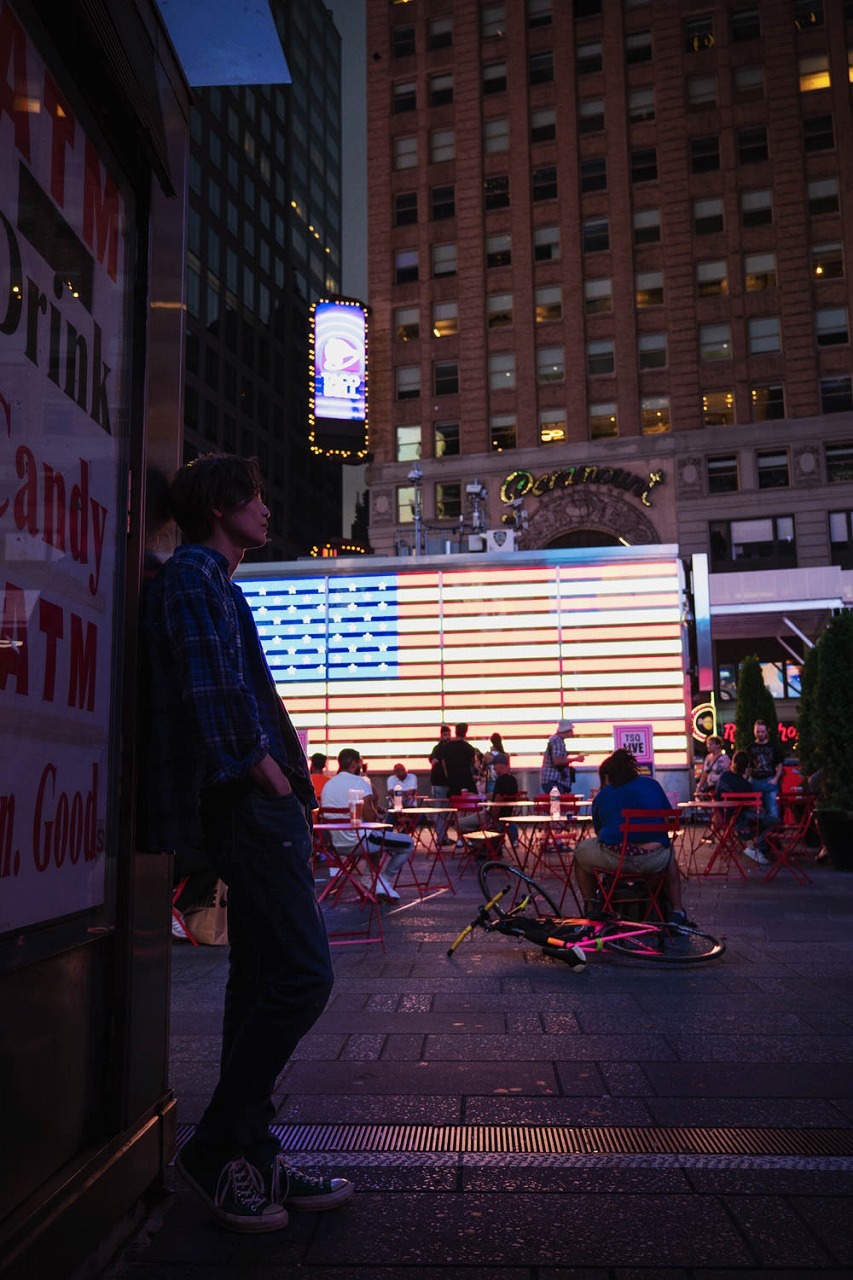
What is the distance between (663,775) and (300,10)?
8205 centimetres

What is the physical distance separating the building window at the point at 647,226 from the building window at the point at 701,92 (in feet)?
15.6

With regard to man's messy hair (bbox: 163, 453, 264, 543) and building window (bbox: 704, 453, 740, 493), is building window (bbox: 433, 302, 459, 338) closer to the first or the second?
building window (bbox: 704, 453, 740, 493)

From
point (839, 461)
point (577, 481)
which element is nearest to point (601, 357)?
point (577, 481)

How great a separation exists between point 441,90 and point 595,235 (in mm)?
10714

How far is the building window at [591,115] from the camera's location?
1662 inches

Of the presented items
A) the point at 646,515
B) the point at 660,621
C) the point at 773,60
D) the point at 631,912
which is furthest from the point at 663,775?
the point at 773,60

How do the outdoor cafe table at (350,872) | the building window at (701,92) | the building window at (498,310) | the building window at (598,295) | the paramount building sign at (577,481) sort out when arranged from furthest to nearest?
the building window at (498,310) < the building window at (701,92) < the building window at (598,295) < the paramount building sign at (577,481) < the outdoor cafe table at (350,872)

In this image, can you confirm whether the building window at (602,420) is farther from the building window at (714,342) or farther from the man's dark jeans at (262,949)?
the man's dark jeans at (262,949)

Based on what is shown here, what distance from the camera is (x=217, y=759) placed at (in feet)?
8.42

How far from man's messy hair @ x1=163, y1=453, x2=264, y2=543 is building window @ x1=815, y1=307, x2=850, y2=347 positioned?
A: 3980 cm

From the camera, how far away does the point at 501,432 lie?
41000mm

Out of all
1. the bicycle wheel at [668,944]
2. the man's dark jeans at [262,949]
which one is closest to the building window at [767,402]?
the bicycle wheel at [668,944]

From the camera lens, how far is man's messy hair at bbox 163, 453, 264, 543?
2.99 metres

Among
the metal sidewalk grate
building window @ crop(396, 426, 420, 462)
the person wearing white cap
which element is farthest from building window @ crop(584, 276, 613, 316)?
the metal sidewalk grate
